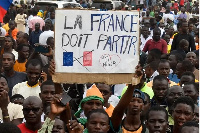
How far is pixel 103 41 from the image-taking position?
18.0 ft

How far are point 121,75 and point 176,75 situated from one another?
455 centimetres

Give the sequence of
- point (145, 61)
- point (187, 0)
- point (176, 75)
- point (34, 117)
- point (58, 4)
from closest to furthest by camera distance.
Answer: point (34, 117) → point (176, 75) → point (145, 61) → point (58, 4) → point (187, 0)

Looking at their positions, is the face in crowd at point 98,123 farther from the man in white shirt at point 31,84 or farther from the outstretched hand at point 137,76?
the man in white shirt at point 31,84

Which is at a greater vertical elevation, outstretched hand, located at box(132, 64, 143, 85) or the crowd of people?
outstretched hand, located at box(132, 64, 143, 85)

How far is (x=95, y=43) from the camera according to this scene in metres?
5.51

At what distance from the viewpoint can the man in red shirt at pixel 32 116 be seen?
6.09m

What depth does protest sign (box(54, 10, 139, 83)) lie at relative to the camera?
5434 mm

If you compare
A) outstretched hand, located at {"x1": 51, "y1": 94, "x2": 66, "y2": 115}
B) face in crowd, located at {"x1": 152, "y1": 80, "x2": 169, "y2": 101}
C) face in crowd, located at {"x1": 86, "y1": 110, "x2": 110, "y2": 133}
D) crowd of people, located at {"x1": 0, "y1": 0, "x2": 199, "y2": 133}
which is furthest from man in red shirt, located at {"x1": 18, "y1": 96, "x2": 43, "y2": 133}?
face in crowd, located at {"x1": 152, "y1": 80, "x2": 169, "y2": 101}

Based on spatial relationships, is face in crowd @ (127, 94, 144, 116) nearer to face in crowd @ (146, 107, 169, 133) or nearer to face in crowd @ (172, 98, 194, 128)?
face in crowd @ (146, 107, 169, 133)

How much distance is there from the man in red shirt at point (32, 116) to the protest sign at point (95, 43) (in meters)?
0.89

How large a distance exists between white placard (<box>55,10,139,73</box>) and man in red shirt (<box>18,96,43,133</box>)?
0.91 metres

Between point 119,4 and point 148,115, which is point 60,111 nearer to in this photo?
point 148,115

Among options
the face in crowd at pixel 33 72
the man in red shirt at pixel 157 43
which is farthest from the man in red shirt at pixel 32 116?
the man in red shirt at pixel 157 43

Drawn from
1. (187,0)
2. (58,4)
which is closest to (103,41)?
(58,4)
